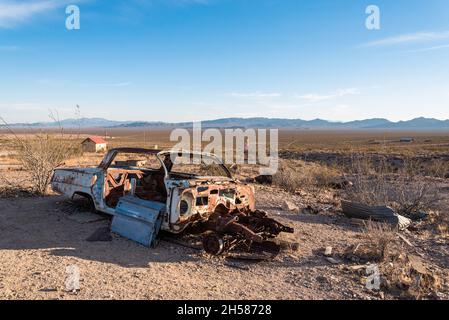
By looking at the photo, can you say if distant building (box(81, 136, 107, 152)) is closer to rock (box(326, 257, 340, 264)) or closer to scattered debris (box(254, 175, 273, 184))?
scattered debris (box(254, 175, 273, 184))

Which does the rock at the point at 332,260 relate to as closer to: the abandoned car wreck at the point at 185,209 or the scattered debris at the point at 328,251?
the scattered debris at the point at 328,251

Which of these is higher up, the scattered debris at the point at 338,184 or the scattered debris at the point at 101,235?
the scattered debris at the point at 101,235

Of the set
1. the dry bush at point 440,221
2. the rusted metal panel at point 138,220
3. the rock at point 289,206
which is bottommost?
the dry bush at point 440,221

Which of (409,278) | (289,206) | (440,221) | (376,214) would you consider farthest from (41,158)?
(440,221)

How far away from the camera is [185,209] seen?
646 cm

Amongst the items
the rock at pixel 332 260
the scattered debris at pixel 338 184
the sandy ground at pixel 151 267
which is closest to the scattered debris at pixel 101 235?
the sandy ground at pixel 151 267

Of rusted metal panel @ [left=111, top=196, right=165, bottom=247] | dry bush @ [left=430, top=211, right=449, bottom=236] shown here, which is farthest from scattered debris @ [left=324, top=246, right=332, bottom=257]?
dry bush @ [left=430, top=211, right=449, bottom=236]

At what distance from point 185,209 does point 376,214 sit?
4940 mm

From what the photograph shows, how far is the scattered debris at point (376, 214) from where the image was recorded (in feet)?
29.7

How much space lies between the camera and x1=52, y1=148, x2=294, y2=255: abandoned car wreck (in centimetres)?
642

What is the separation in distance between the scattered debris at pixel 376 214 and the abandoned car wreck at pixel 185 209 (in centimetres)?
321
